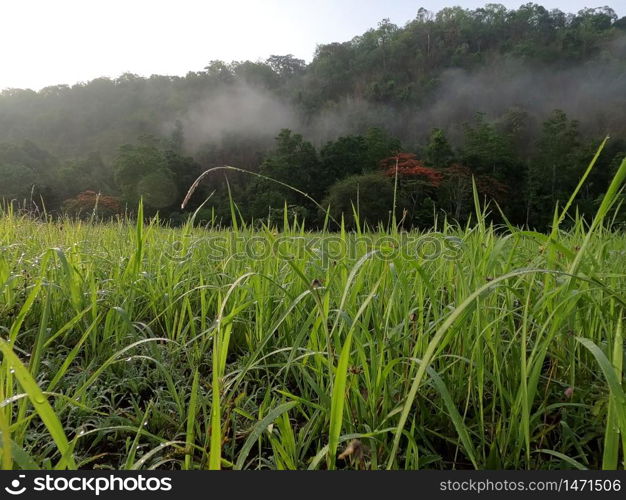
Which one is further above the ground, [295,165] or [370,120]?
[370,120]

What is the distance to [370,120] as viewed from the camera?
98.0 ft

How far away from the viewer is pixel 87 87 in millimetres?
35469

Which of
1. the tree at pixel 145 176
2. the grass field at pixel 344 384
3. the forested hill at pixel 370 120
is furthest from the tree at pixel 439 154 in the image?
the grass field at pixel 344 384

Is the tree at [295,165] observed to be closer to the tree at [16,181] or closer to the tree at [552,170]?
the tree at [552,170]

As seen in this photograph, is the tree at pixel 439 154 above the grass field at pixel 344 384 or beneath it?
above

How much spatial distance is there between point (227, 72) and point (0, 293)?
4227cm

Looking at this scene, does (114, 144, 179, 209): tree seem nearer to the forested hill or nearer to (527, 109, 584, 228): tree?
the forested hill

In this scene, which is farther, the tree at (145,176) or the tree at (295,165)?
the tree at (295,165)

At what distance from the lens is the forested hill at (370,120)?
17.4 metres

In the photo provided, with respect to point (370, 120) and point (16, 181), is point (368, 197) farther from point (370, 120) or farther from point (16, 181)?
point (370, 120)

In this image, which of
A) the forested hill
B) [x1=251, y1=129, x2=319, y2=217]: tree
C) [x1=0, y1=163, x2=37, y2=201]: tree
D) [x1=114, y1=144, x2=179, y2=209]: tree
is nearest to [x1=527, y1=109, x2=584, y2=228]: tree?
the forested hill

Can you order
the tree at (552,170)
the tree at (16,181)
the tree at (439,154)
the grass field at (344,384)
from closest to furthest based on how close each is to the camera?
the grass field at (344,384) < the tree at (16,181) < the tree at (552,170) < the tree at (439,154)

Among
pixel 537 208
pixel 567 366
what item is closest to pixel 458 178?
pixel 537 208

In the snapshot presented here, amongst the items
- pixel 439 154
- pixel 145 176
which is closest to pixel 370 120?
pixel 439 154
